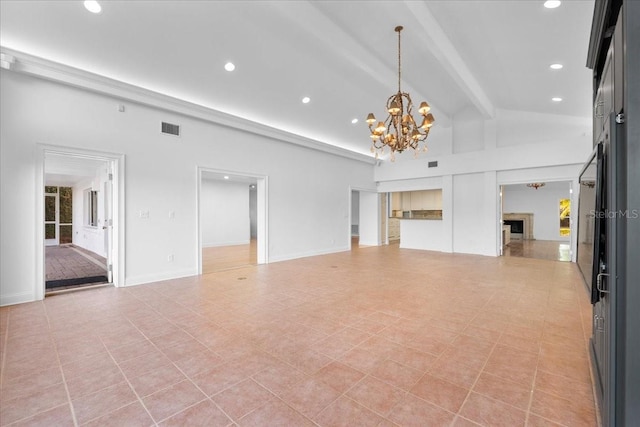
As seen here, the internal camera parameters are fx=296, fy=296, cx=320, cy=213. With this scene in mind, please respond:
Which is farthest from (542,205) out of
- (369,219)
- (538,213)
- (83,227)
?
(83,227)

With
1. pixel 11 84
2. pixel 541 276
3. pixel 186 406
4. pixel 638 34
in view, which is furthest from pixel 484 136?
pixel 11 84

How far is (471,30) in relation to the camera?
4.02 metres

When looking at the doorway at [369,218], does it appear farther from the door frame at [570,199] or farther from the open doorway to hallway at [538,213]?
the open doorway to hallway at [538,213]

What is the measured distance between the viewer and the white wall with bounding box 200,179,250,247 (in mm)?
10273

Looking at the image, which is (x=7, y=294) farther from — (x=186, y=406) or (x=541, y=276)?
(x=541, y=276)

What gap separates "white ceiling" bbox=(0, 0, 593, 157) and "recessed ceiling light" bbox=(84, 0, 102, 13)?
0.18 ft

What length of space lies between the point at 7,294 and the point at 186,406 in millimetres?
3767

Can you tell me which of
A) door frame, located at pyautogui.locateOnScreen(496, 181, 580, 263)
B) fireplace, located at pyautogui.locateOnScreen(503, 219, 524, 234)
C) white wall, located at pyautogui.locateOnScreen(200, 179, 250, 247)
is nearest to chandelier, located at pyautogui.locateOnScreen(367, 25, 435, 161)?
door frame, located at pyautogui.locateOnScreen(496, 181, 580, 263)

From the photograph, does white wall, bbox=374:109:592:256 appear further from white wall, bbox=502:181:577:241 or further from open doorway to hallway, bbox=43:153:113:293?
open doorway to hallway, bbox=43:153:113:293

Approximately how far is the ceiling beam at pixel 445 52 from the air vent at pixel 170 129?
13.7 feet

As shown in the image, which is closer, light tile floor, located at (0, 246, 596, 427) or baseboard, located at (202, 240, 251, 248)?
light tile floor, located at (0, 246, 596, 427)

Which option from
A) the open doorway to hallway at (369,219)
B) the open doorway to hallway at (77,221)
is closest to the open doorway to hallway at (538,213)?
the open doorway to hallway at (369,219)

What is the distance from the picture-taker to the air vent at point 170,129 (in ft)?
17.0

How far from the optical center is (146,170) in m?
4.97
